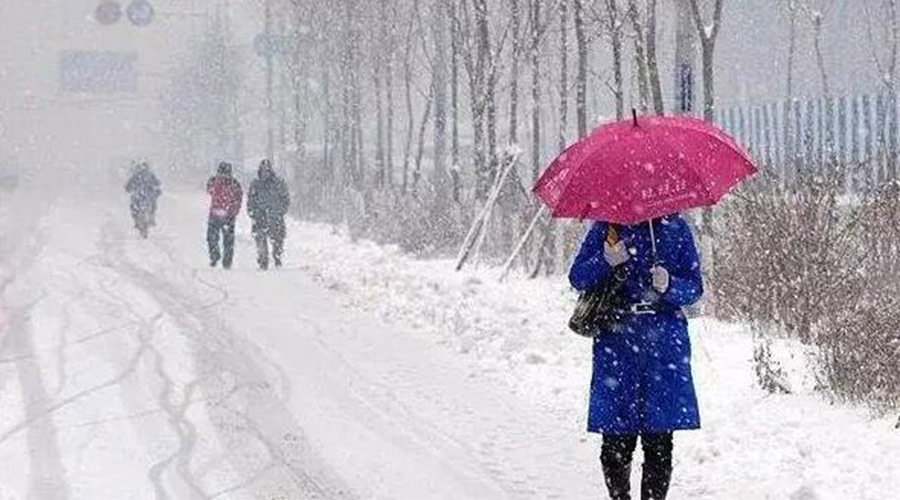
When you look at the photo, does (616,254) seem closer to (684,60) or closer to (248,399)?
(248,399)

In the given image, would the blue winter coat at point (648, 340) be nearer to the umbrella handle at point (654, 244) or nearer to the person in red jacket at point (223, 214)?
the umbrella handle at point (654, 244)

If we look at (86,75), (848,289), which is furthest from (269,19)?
(86,75)

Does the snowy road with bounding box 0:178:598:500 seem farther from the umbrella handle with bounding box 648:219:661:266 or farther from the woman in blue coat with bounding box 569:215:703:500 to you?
the umbrella handle with bounding box 648:219:661:266

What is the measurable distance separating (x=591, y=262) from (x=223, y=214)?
15.1 metres

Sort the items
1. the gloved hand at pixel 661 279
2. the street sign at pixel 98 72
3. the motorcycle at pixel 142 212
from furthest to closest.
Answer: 1. the street sign at pixel 98 72
2. the motorcycle at pixel 142 212
3. the gloved hand at pixel 661 279

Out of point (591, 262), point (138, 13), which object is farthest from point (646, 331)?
point (138, 13)

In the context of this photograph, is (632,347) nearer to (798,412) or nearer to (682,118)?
(682,118)

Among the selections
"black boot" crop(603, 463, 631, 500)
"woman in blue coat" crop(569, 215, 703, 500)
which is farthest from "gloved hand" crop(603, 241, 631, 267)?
"black boot" crop(603, 463, 631, 500)

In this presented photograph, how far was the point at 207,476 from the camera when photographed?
7062mm

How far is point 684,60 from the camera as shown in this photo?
1176cm

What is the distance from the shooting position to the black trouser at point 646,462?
209 inches

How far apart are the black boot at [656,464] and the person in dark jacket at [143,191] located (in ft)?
73.2

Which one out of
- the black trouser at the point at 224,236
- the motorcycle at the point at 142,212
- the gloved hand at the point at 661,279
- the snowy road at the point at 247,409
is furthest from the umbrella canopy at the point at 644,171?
the motorcycle at the point at 142,212

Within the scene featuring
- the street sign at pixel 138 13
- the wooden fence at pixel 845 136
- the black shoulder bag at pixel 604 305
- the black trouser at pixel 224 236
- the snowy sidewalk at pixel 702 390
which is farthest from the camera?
the street sign at pixel 138 13
